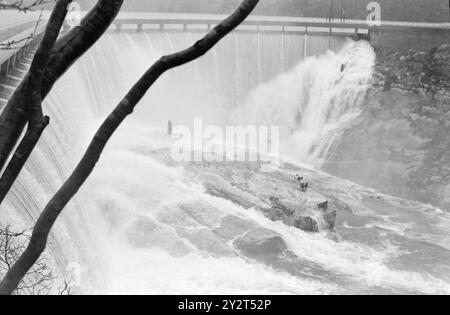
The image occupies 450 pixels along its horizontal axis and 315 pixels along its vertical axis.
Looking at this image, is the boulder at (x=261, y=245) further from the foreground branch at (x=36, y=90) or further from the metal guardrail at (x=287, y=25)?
the metal guardrail at (x=287, y=25)

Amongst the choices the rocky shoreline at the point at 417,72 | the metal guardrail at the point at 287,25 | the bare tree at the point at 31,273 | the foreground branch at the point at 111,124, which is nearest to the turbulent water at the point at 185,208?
the bare tree at the point at 31,273

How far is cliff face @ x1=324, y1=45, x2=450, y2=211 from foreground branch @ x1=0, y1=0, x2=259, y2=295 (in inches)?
828

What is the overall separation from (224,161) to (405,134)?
30.9 feet

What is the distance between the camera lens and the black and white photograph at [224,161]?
8.75 ft

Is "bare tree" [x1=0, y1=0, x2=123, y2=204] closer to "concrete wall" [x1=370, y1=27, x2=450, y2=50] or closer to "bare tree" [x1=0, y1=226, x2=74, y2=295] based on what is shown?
"bare tree" [x1=0, y1=226, x2=74, y2=295]

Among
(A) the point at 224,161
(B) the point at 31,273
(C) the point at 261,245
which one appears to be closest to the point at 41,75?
(B) the point at 31,273

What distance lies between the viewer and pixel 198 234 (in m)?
13.7

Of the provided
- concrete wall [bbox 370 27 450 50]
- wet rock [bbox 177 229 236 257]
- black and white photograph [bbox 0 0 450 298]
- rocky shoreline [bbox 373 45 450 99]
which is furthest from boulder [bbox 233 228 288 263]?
concrete wall [bbox 370 27 450 50]

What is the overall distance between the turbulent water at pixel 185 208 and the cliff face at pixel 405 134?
3.51 feet

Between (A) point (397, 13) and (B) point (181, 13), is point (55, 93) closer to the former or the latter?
(B) point (181, 13)

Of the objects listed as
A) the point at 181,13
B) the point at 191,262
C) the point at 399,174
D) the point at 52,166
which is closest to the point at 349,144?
the point at 399,174

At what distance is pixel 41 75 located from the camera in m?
2.48
